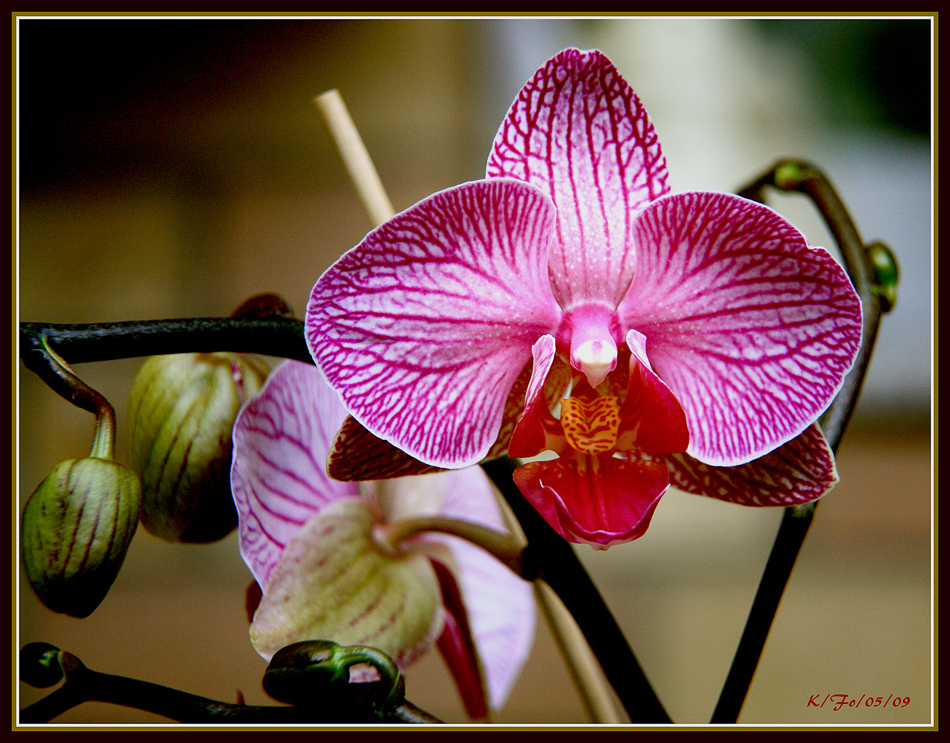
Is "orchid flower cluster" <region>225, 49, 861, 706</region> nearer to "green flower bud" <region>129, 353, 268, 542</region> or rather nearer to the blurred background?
"green flower bud" <region>129, 353, 268, 542</region>

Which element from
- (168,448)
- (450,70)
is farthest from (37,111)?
(168,448)

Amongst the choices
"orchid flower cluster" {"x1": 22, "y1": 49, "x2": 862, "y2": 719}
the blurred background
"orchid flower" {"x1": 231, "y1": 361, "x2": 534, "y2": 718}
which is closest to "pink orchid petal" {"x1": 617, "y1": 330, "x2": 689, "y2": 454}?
"orchid flower cluster" {"x1": 22, "y1": 49, "x2": 862, "y2": 719}

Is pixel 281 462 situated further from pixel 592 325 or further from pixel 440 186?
pixel 440 186

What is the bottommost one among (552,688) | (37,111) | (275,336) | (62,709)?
(552,688)

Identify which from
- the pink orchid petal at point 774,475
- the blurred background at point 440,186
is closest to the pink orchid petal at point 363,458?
the pink orchid petal at point 774,475

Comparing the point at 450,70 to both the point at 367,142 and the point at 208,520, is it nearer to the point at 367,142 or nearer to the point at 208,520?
the point at 367,142

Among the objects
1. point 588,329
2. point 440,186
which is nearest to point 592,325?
point 588,329

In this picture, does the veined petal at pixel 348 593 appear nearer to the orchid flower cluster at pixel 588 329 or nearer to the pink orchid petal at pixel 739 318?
the orchid flower cluster at pixel 588 329
